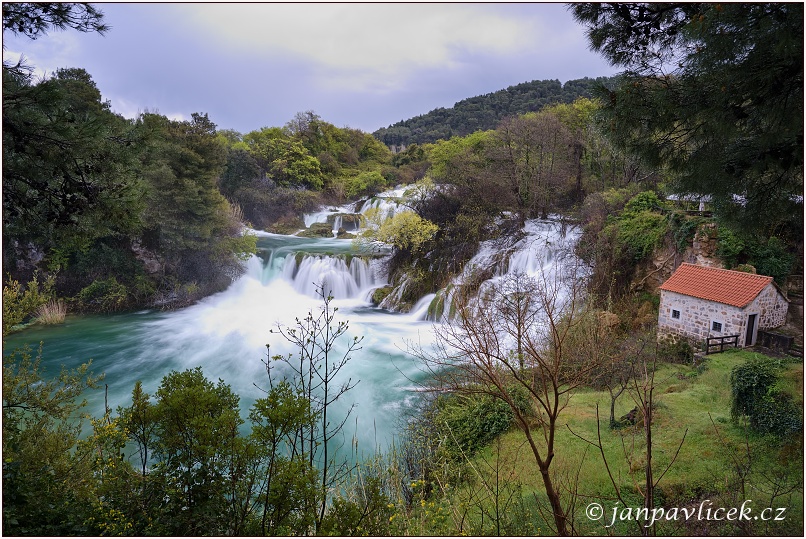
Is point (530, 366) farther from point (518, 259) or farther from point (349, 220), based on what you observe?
point (349, 220)

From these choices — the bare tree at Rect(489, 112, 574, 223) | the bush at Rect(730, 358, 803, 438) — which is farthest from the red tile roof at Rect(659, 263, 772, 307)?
the bare tree at Rect(489, 112, 574, 223)

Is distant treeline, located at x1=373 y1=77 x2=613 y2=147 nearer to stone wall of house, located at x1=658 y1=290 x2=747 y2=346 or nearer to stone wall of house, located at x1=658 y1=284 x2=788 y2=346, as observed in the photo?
stone wall of house, located at x1=658 y1=290 x2=747 y2=346

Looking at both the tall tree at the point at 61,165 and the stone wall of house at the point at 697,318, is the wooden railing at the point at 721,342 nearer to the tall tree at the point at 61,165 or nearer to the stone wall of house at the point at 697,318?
the stone wall of house at the point at 697,318

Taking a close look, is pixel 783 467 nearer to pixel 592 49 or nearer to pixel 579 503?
pixel 579 503

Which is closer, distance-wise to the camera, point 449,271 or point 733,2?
point 733,2

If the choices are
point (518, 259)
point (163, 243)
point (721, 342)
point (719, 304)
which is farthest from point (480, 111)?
point (721, 342)

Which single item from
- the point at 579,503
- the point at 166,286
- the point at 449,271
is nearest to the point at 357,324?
the point at 449,271

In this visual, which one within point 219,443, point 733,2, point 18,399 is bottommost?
point 18,399
